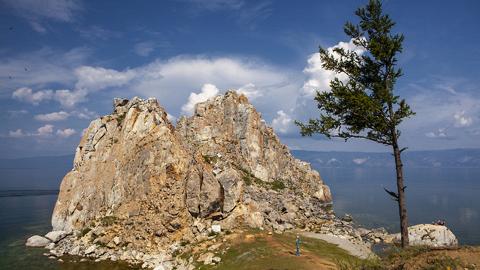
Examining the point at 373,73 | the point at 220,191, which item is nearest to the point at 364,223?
the point at 220,191


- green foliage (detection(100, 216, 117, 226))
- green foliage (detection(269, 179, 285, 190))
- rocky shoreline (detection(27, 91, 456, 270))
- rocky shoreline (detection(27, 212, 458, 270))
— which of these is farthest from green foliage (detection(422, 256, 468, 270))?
green foliage (detection(269, 179, 285, 190))

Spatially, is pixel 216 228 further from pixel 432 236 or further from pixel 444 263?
pixel 444 263

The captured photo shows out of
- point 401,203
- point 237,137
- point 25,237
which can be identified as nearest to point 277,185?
point 237,137

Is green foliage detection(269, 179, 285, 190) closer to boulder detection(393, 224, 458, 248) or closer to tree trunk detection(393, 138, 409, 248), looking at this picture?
boulder detection(393, 224, 458, 248)

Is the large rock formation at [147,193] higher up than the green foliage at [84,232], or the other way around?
the large rock formation at [147,193]

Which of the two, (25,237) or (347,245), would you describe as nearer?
(347,245)

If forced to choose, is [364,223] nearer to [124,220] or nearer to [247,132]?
[247,132]

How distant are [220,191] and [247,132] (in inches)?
2210

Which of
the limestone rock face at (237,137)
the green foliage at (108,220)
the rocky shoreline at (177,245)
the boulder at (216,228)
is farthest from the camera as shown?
the limestone rock face at (237,137)

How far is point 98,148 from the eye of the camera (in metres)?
77.6

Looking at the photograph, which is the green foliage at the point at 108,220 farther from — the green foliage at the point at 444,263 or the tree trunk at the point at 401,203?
the green foliage at the point at 444,263

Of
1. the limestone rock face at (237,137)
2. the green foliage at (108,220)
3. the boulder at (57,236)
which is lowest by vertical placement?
the boulder at (57,236)

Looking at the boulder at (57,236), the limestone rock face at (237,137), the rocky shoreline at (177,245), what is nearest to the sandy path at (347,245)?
the rocky shoreline at (177,245)

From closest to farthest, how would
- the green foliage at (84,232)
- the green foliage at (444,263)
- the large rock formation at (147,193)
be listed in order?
the green foliage at (444,263) < the large rock formation at (147,193) < the green foliage at (84,232)
